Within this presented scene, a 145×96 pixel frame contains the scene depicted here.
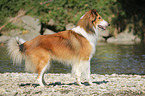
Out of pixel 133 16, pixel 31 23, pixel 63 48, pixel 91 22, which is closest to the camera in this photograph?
pixel 63 48

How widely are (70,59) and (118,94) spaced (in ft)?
5.69

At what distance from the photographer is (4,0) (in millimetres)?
23906

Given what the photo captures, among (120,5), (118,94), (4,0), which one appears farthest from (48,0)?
(118,94)

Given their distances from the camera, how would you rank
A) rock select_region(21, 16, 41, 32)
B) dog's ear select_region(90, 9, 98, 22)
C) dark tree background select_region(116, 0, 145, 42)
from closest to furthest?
dog's ear select_region(90, 9, 98, 22), rock select_region(21, 16, 41, 32), dark tree background select_region(116, 0, 145, 42)

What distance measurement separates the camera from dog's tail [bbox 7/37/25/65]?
20.7 feet

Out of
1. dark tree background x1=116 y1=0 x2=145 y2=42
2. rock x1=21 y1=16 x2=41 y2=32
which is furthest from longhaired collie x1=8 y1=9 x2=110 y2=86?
dark tree background x1=116 y1=0 x2=145 y2=42

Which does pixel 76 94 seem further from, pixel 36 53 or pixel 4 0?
pixel 4 0

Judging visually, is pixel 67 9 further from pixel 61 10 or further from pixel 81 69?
pixel 81 69

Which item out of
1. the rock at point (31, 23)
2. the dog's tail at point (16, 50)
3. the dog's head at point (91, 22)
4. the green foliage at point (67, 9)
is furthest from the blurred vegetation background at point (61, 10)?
the dog's tail at point (16, 50)

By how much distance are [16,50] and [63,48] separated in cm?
137

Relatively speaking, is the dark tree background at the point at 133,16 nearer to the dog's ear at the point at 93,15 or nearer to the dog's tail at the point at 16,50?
the dog's ear at the point at 93,15

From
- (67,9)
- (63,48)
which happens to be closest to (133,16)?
(67,9)

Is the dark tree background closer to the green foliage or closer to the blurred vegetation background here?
the blurred vegetation background

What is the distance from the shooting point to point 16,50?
6324 millimetres
